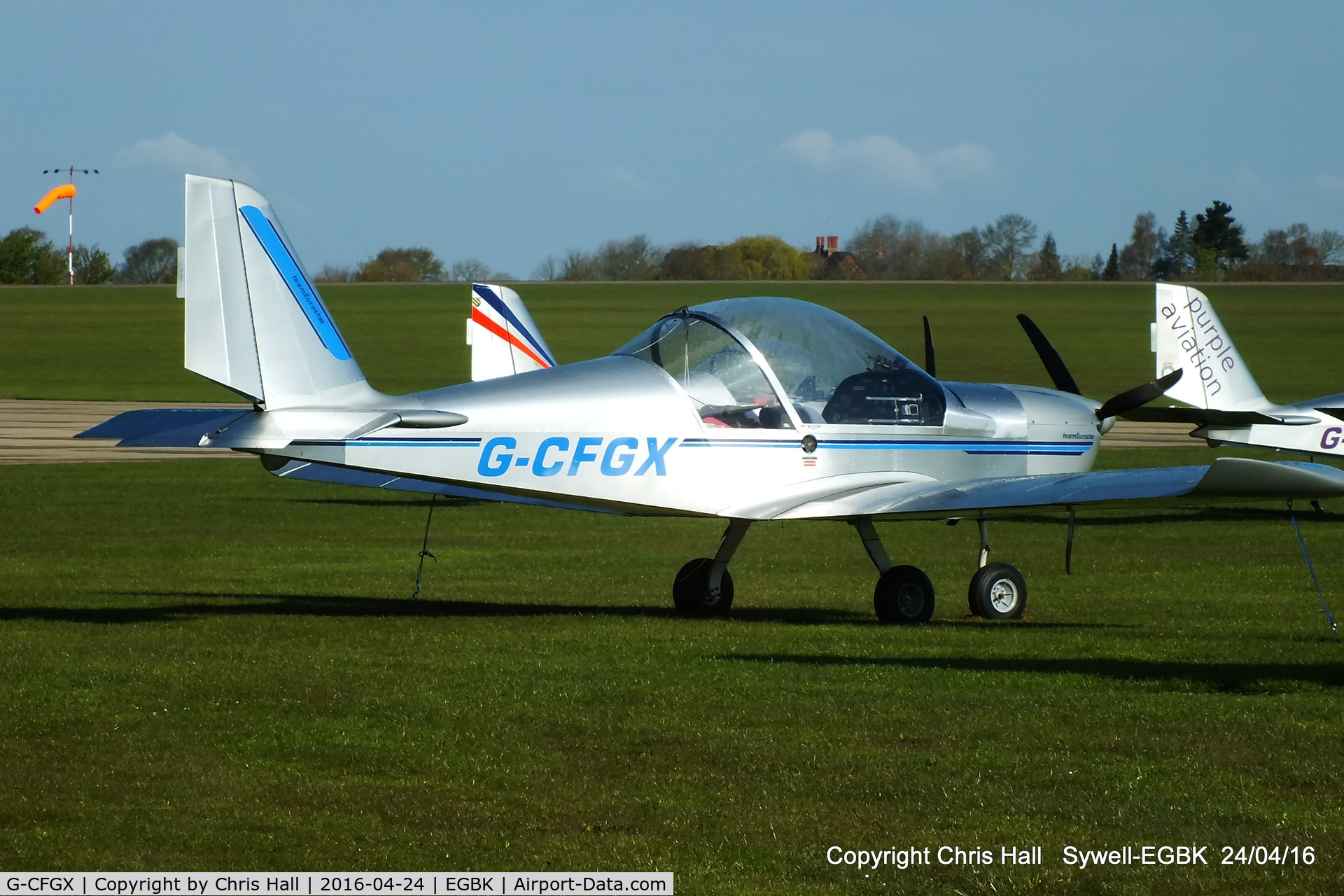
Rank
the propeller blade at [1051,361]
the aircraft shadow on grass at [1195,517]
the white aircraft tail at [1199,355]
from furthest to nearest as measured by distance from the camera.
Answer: the white aircraft tail at [1199,355]
the aircraft shadow on grass at [1195,517]
the propeller blade at [1051,361]

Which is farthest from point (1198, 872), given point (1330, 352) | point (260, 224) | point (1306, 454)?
point (1330, 352)

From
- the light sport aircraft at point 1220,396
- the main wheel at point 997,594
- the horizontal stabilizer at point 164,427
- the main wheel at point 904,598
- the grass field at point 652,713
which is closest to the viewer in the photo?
the grass field at point 652,713

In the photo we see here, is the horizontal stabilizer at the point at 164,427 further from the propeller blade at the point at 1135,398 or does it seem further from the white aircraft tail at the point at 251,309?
the propeller blade at the point at 1135,398

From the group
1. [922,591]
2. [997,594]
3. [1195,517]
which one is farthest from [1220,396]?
[922,591]

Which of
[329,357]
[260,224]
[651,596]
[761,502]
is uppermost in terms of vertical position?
[260,224]

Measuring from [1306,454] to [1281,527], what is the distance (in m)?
2.67

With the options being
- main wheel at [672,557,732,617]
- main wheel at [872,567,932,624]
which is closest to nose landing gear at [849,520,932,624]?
main wheel at [872,567,932,624]

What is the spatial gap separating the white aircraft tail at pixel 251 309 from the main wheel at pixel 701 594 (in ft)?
9.99

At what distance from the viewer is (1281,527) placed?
66.0ft

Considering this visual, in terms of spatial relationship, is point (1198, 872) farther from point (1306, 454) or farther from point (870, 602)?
point (1306, 454)

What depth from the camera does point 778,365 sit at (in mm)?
11641

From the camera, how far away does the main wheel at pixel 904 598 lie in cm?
1167

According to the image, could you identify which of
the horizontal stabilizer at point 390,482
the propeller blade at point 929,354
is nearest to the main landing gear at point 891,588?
the horizontal stabilizer at point 390,482

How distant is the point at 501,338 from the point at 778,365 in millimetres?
9483
